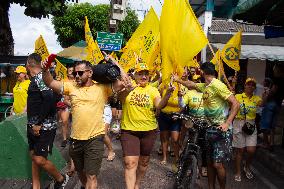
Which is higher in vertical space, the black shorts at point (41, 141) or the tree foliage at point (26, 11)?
the tree foliage at point (26, 11)

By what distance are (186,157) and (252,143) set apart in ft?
6.61

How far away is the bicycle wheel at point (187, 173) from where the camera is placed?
5.48m

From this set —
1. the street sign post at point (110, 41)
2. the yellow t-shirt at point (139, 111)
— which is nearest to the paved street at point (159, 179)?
the yellow t-shirt at point (139, 111)

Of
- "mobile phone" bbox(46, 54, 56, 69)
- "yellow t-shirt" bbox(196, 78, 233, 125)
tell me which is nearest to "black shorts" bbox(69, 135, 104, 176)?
"mobile phone" bbox(46, 54, 56, 69)

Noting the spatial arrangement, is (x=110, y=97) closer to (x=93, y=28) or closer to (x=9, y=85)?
(x=9, y=85)

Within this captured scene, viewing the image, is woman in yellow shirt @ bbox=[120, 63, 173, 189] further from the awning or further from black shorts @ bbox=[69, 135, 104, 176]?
the awning

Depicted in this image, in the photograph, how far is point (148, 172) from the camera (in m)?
7.45

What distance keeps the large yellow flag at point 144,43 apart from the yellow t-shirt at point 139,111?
8.40ft

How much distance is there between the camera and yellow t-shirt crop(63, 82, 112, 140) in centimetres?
492

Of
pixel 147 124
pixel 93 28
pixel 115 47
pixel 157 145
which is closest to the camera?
pixel 147 124

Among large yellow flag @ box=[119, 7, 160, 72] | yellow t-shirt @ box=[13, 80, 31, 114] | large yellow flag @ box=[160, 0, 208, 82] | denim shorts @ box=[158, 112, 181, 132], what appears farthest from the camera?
large yellow flag @ box=[119, 7, 160, 72]

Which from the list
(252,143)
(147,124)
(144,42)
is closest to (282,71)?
(252,143)

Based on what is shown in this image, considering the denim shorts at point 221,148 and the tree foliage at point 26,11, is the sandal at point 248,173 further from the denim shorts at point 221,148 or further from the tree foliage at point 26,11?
the tree foliage at point 26,11

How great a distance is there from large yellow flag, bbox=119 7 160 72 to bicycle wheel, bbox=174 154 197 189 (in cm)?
293
